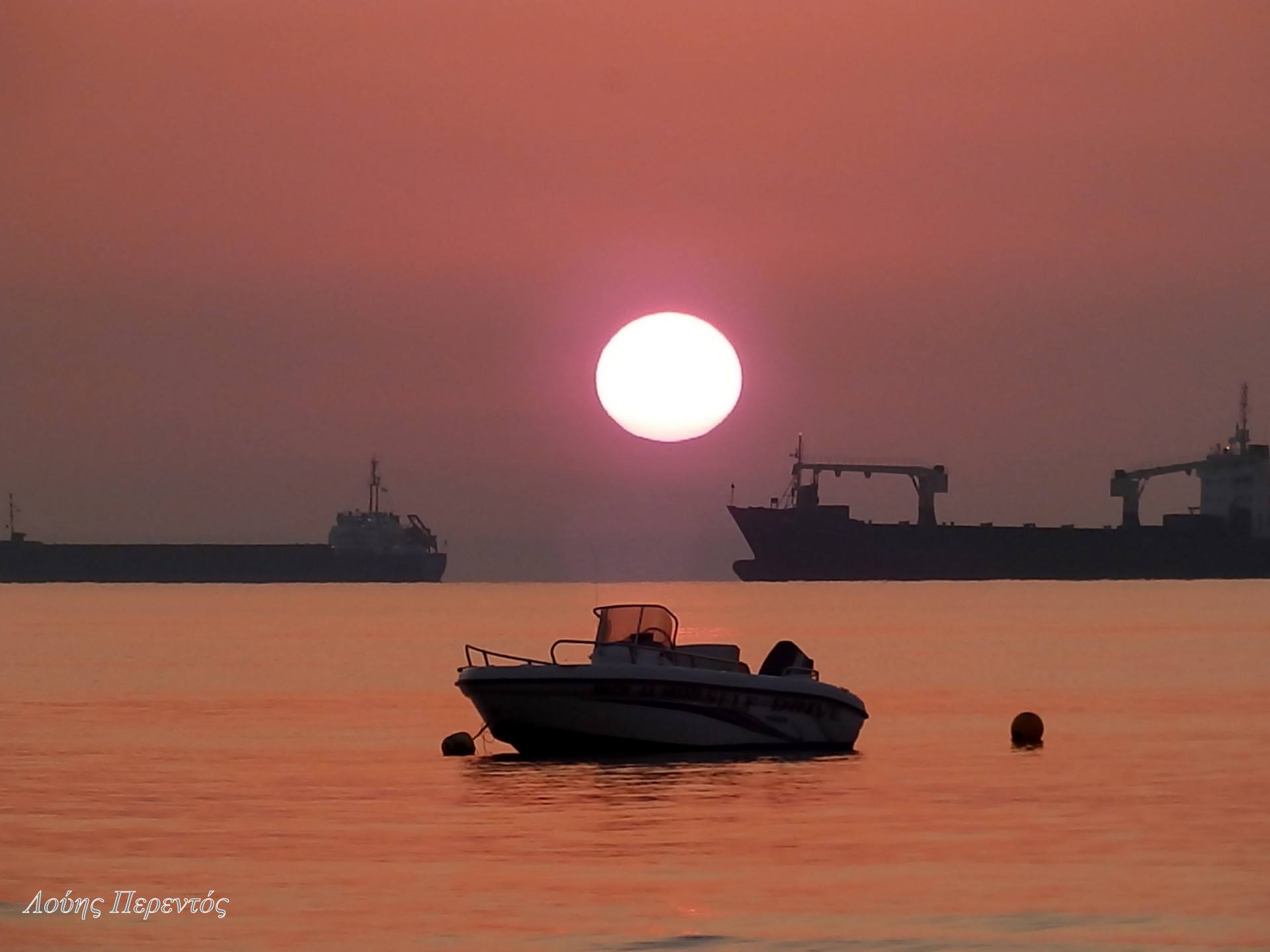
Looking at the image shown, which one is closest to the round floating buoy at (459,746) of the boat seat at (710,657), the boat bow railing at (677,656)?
the boat bow railing at (677,656)

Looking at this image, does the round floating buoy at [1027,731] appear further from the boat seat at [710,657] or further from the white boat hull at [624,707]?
the white boat hull at [624,707]

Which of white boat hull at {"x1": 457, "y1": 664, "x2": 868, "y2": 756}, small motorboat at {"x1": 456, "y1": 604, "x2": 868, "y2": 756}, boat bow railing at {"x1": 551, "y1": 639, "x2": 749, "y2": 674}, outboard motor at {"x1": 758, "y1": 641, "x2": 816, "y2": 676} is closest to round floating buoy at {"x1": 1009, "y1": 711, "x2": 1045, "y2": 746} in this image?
outboard motor at {"x1": 758, "y1": 641, "x2": 816, "y2": 676}

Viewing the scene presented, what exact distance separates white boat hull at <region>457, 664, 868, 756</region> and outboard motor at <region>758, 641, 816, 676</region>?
2.85 feet

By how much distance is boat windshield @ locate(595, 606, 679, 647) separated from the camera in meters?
36.9

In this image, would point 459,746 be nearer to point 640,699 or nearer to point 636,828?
point 640,699

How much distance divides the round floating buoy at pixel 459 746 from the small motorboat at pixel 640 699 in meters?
2.75

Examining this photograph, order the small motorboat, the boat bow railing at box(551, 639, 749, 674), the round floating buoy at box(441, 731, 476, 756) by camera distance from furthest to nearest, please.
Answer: the round floating buoy at box(441, 731, 476, 756) < the boat bow railing at box(551, 639, 749, 674) < the small motorboat

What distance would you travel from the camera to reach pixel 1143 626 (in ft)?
393

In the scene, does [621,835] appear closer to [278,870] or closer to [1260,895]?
[278,870]

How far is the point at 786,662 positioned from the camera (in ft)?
126

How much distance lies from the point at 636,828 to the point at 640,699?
7.11 meters

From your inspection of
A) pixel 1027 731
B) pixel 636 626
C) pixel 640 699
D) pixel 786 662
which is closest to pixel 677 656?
pixel 636 626

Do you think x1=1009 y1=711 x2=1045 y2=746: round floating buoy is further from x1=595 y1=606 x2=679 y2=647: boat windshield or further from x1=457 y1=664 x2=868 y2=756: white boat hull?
x1=595 y1=606 x2=679 y2=647: boat windshield

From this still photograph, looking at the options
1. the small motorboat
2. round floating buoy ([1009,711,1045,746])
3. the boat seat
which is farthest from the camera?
round floating buoy ([1009,711,1045,746])
